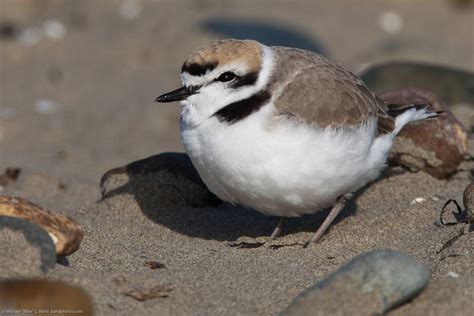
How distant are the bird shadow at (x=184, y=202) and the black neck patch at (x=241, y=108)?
40.7 inches

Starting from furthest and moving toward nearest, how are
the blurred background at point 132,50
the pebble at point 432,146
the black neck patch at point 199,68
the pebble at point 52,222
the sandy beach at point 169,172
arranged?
1. the blurred background at point 132,50
2. the pebble at point 432,146
3. the black neck patch at point 199,68
4. the pebble at point 52,222
5. the sandy beach at point 169,172

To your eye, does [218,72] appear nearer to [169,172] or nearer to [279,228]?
[279,228]

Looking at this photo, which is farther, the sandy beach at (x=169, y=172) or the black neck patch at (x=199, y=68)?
the black neck patch at (x=199, y=68)

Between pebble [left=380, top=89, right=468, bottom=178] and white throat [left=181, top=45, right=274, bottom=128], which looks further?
pebble [left=380, top=89, right=468, bottom=178]

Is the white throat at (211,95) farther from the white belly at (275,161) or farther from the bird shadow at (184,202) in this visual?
the bird shadow at (184,202)

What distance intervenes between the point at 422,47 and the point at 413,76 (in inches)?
92.3

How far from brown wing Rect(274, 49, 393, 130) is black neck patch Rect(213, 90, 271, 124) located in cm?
9

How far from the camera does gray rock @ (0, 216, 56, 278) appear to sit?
4.00 m

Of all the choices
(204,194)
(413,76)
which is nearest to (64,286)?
(204,194)

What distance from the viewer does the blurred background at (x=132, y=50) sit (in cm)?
819

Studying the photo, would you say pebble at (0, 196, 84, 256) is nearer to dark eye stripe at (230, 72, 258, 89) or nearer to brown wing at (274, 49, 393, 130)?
dark eye stripe at (230, 72, 258, 89)

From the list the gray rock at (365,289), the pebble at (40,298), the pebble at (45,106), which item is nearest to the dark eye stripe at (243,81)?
the gray rock at (365,289)

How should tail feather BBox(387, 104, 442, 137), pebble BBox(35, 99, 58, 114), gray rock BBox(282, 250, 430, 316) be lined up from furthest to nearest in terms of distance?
1. pebble BBox(35, 99, 58, 114)
2. tail feather BBox(387, 104, 442, 137)
3. gray rock BBox(282, 250, 430, 316)

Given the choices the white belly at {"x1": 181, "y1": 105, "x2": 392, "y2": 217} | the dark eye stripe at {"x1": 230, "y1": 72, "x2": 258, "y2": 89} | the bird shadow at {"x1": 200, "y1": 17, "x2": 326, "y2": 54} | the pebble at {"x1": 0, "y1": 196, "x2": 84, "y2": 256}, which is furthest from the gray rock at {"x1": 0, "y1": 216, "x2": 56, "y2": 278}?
the bird shadow at {"x1": 200, "y1": 17, "x2": 326, "y2": 54}
